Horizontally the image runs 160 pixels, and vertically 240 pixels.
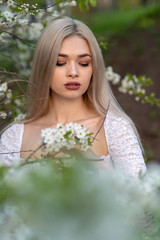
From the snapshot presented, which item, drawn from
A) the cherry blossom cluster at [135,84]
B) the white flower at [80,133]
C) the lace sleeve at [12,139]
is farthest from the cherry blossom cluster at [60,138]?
the cherry blossom cluster at [135,84]

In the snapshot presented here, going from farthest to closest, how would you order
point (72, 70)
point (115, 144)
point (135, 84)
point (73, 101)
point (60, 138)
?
1. point (135, 84)
2. point (73, 101)
3. point (115, 144)
4. point (72, 70)
5. point (60, 138)

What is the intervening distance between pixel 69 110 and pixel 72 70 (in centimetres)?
37

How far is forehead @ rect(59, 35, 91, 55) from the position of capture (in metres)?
2.53

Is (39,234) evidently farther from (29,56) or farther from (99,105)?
(29,56)

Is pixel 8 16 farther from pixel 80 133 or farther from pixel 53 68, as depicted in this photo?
Answer: pixel 80 133

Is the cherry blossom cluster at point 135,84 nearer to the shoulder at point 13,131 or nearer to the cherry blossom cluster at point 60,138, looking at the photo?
the shoulder at point 13,131

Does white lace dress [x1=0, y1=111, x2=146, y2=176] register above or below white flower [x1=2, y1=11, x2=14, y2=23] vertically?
below

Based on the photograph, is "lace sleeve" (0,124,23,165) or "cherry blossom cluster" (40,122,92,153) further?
"lace sleeve" (0,124,23,165)

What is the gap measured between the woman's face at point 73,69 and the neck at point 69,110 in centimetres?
14

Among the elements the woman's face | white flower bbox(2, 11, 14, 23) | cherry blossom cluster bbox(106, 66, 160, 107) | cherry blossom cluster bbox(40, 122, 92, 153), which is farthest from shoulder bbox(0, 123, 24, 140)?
cherry blossom cluster bbox(40, 122, 92, 153)

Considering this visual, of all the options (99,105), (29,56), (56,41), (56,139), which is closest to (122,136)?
(99,105)

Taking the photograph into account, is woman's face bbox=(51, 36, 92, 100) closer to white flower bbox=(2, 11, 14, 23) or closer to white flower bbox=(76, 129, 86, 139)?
white flower bbox=(2, 11, 14, 23)

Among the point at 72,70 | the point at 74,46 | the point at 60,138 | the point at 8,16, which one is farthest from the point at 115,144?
the point at 60,138

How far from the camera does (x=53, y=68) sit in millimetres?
2555
